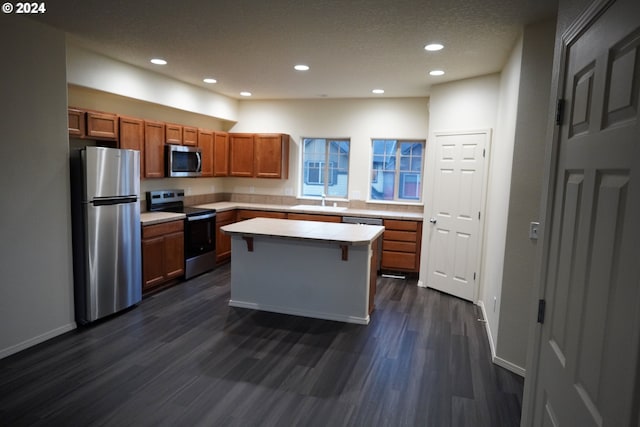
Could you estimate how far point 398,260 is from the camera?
224 inches

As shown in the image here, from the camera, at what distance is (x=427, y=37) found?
328 centimetres

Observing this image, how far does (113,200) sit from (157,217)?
0.97 m

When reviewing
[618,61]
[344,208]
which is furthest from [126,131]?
[618,61]

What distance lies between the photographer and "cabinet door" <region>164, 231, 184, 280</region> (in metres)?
4.81

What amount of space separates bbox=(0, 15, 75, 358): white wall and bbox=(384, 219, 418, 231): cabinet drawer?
383 centimetres

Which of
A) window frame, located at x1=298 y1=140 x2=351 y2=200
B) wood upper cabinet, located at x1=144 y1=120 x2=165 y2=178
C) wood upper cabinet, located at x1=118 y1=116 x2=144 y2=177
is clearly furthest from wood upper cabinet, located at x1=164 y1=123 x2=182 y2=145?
window frame, located at x1=298 y1=140 x2=351 y2=200

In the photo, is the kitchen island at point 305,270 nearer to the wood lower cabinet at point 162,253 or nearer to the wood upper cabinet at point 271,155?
the wood lower cabinet at point 162,253

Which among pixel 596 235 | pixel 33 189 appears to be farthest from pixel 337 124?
pixel 596 235

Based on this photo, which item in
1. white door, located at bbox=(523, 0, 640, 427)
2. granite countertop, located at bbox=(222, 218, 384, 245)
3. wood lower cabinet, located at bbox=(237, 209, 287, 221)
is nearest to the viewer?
white door, located at bbox=(523, 0, 640, 427)

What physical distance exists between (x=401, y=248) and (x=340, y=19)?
3470 millimetres

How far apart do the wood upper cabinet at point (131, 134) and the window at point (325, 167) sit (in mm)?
2746

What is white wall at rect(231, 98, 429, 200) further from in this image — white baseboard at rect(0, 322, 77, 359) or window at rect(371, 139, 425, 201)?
white baseboard at rect(0, 322, 77, 359)

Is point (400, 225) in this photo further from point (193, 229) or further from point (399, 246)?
point (193, 229)

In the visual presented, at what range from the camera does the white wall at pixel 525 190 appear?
2904 mm
